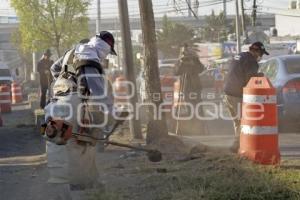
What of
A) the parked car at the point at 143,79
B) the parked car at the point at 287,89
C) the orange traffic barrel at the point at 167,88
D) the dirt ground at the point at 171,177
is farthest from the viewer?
the orange traffic barrel at the point at 167,88

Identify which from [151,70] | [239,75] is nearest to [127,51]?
[151,70]

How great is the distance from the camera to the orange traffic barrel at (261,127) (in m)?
8.00

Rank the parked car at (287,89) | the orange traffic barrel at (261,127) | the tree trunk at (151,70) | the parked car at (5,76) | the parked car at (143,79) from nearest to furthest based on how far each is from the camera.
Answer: the orange traffic barrel at (261,127) → the tree trunk at (151,70) → the parked car at (287,89) → the parked car at (143,79) → the parked car at (5,76)

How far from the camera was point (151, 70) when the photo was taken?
11.5 m

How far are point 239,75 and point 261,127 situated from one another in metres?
1.72

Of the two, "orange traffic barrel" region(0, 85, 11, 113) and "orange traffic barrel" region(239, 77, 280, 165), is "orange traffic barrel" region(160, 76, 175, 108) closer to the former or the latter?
"orange traffic barrel" region(0, 85, 11, 113)

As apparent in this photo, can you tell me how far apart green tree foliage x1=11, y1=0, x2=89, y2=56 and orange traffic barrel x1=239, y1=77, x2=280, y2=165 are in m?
19.2

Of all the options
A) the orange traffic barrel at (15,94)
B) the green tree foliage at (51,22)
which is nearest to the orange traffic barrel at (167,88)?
the green tree foliage at (51,22)

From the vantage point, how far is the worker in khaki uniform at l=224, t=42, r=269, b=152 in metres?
9.46

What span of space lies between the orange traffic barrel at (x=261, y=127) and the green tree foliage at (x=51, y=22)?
19181 mm

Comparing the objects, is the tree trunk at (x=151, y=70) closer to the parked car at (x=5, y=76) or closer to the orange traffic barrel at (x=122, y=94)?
the orange traffic barrel at (x=122, y=94)

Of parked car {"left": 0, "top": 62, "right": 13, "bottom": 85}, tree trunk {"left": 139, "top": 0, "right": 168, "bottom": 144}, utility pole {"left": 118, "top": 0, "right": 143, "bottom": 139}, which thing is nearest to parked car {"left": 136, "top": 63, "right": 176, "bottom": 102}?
utility pole {"left": 118, "top": 0, "right": 143, "bottom": 139}

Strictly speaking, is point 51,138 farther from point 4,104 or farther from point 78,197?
point 4,104

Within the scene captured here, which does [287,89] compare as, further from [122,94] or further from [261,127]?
[122,94]
